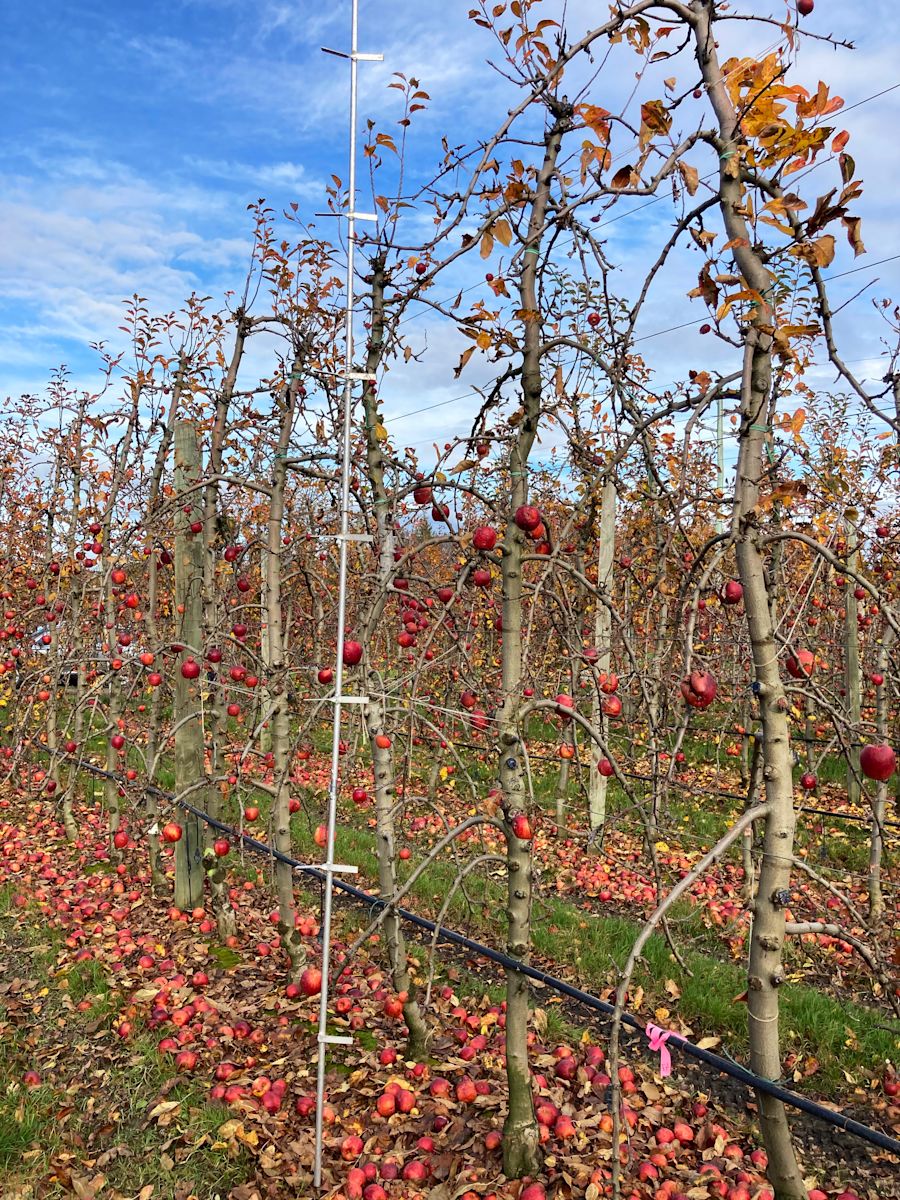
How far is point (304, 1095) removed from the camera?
309 centimetres

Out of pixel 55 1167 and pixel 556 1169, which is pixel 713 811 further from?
pixel 55 1167

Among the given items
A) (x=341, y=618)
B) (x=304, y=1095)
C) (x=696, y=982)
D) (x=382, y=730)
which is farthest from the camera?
(x=696, y=982)

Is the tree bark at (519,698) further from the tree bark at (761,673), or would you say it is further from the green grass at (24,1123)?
the green grass at (24,1123)

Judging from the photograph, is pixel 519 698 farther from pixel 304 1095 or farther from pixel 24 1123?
pixel 24 1123

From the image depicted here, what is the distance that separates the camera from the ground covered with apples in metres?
2.69

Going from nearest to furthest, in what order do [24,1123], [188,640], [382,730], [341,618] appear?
[341,618] → [24,1123] → [382,730] → [188,640]

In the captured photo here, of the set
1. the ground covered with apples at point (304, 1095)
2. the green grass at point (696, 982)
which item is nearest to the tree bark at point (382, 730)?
the ground covered with apples at point (304, 1095)

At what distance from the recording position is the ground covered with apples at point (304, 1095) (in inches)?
106

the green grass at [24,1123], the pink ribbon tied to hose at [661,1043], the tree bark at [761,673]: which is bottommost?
the green grass at [24,1123]

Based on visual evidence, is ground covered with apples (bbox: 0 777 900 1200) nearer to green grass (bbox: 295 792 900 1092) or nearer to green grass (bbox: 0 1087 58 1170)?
green grass (bbox: 0 1087 58 1170)

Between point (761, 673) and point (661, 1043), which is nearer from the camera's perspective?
point (661, 1043)

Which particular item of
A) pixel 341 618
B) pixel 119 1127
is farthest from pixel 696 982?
pixel 341 618

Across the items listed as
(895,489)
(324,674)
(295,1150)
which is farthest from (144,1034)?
(895,489)

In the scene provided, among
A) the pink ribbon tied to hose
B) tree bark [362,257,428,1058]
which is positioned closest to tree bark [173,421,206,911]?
tree bark [362,257,428,1058]
